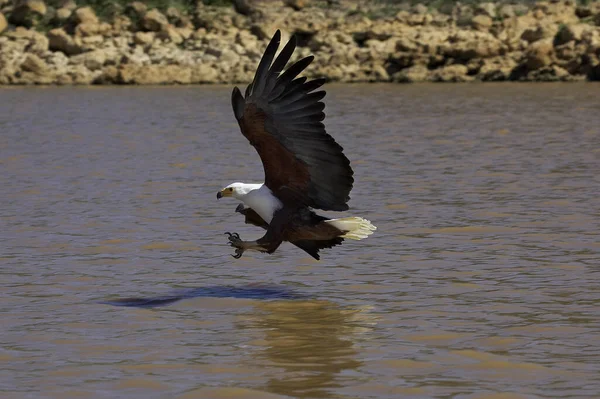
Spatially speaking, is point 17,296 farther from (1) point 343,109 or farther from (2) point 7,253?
(1) point 343,109

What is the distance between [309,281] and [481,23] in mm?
28737

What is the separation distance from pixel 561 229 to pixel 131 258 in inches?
139

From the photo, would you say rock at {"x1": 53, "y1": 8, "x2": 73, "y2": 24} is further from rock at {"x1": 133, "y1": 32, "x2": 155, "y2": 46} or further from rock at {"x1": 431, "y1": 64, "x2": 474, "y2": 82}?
rock at {"x1": 431, "y1": 64, "x2": 474, "y2": 82}

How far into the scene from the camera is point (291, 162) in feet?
25.9

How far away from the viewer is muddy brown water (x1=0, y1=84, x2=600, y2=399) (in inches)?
245

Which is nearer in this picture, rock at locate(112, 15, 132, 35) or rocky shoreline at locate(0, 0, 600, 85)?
rocky shoreline at locate(0, 0, 600, 85)

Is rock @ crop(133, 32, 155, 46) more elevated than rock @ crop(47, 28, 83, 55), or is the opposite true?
rock @ crop(133, 32, 155, 46)

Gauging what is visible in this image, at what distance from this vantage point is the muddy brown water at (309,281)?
6.23 m

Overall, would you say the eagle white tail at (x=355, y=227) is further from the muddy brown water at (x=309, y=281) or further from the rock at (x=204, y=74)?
the rock at (x=204, y=74)

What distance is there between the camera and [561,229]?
10500 mm

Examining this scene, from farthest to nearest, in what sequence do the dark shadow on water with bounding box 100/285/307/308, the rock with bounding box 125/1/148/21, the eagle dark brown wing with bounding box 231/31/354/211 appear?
the rock with bounding box 125/1/148/21 → the dark shadow on water with bounding box 100/285/307/308 → the eagle dark brown wing with bounding box 231/31/354/211

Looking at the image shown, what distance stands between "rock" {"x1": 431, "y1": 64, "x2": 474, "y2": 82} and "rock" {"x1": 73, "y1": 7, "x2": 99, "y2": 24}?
11.8 m

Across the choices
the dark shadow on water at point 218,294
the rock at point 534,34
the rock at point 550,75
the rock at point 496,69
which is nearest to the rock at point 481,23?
the rock at point 534,34

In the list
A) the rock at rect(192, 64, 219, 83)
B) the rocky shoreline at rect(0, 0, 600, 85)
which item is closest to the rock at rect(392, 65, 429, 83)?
the rocky shoreline at rect(0, 0, 600, 85)
